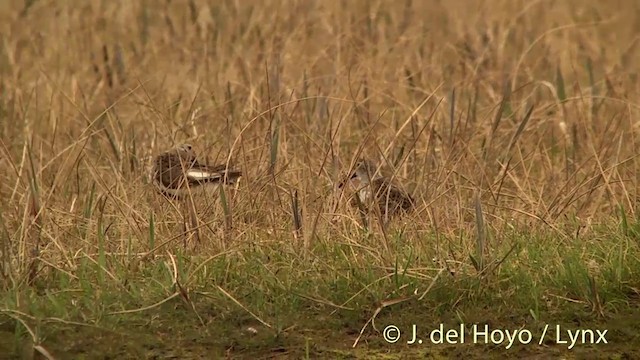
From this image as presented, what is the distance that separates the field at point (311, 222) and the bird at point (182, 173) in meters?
0.08

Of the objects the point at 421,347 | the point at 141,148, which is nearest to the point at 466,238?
the point at 421,347

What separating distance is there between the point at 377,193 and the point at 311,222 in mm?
335

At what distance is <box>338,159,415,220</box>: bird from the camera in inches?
216

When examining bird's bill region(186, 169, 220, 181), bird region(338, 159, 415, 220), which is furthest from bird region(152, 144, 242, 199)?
bird region(338, 159, 415, 220)

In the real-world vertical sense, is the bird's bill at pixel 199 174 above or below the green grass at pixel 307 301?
below

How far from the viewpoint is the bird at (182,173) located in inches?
234

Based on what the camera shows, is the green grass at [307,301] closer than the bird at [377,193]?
Yes

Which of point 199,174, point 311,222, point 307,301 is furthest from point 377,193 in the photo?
point 199,174

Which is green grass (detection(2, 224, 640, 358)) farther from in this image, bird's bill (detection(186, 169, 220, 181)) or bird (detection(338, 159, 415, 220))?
bird's bill (detection(186, 169, 220, 181))

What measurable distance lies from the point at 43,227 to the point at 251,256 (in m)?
0.88

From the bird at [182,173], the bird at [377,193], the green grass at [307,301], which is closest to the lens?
the green grass at [307,301]

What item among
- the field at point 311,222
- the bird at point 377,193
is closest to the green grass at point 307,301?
the field at point 311,222

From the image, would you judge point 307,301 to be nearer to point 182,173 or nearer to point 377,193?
point 377,193

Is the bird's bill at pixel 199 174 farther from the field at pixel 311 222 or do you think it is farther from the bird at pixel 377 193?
the bird at pixel 377 193
